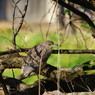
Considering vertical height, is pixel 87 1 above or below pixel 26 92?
above

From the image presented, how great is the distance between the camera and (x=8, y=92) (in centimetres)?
387

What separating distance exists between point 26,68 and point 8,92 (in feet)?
1.57

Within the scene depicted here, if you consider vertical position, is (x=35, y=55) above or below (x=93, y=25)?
below

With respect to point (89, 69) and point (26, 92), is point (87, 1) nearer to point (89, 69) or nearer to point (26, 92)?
point (89, 69)

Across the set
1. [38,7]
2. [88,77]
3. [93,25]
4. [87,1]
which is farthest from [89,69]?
[38,7]

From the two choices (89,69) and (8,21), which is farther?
(8,21)

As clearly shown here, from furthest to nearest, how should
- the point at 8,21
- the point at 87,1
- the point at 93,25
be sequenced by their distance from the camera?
1. the point at 8,21
2. the point at 93,25
3. the point at 87,1

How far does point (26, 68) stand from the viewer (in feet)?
11.5

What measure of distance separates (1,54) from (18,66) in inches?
8.0

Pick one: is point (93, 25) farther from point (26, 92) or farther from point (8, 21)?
point (8, 21)

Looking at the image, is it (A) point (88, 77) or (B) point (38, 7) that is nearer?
(A) point (88, 77)

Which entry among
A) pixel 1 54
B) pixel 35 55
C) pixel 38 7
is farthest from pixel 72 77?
pixel 38 7

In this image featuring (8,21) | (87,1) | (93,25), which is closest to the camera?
(87,1)

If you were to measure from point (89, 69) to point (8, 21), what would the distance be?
9763 mm
